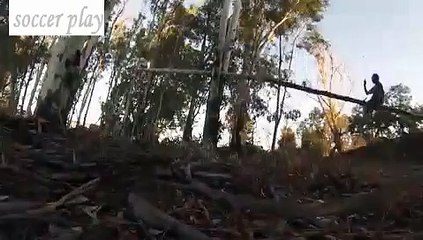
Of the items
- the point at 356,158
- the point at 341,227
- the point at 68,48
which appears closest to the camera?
the point at 341,227

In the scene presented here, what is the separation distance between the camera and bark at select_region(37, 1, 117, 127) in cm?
335

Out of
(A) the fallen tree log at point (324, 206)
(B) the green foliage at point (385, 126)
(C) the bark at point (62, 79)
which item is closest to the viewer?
(A) the fallen tree log at point (324, 206)

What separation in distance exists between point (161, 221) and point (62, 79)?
8.42 ft

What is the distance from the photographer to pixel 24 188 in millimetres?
1365

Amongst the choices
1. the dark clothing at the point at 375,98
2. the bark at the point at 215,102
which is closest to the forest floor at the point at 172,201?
the dark clothing at the point at 375,98

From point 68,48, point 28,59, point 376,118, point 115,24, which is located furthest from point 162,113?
point 68,48

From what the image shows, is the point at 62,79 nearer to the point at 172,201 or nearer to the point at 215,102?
the point at 172,201

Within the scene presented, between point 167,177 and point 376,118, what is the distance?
476cm

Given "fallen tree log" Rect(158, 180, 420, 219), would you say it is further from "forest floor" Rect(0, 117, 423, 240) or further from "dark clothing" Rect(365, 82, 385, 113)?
"dark clothing" Rect(365, 82, 385, 113)

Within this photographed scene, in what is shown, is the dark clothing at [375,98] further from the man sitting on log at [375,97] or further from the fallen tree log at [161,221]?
the fallen tree log at [161,221]

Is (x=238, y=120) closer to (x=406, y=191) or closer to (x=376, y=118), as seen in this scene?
(x=376, y=118)

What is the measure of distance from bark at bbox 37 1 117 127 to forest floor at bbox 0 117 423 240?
128cm

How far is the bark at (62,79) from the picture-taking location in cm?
335

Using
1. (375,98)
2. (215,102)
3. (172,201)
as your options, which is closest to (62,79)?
(172,201)
